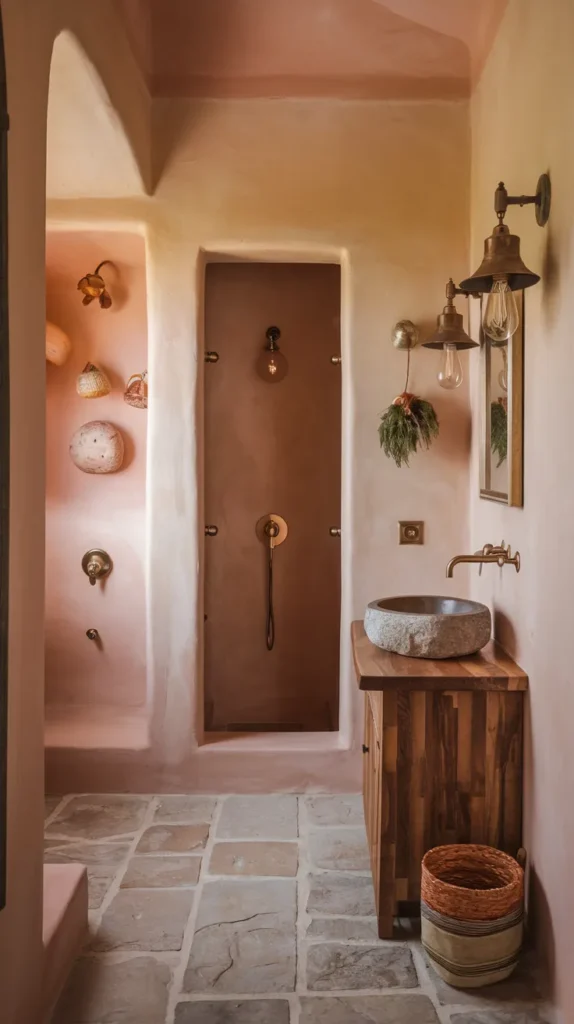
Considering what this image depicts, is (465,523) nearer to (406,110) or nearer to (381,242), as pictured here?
(381,242)

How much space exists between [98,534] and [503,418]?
1847 millimetres

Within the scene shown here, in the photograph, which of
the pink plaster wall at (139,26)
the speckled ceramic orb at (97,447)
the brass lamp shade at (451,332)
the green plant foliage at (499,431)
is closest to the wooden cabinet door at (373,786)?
the green plant foliage at (499,431)

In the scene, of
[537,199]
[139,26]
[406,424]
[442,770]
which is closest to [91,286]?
[139,26]

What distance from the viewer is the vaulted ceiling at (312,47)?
2.77 m

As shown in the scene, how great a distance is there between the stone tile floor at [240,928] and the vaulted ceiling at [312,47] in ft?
9.03

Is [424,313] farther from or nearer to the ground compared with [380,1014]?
farther from the ground

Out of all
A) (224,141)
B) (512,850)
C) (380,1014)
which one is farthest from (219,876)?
(224,141)

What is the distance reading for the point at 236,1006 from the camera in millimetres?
1735

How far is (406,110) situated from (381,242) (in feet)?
1.73

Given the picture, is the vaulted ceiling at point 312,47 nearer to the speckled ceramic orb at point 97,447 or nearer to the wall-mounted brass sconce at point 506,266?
the wall-mounted brass sconce at point 506,266

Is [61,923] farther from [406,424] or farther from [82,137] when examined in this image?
[82,137]

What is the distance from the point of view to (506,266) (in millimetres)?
1856

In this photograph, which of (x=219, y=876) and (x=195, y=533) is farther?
(x=195, y=533)

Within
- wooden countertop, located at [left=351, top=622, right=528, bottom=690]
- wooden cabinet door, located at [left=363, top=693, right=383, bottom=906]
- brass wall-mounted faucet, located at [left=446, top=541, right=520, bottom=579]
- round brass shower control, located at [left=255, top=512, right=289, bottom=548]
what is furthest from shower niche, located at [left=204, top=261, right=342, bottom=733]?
wooden countertop, located at [left=351, top=622, right=528, bottom=690]
